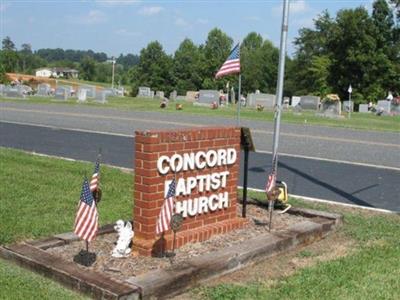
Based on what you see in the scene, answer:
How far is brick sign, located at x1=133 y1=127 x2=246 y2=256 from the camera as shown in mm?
5277

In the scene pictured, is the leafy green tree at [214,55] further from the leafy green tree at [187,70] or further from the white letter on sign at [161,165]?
the white letter on sign at [161,165]

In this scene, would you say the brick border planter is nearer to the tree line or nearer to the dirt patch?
the dirt patch

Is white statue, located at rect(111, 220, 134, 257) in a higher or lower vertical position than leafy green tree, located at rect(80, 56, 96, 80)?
lower

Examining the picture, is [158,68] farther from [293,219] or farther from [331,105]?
[293,219]

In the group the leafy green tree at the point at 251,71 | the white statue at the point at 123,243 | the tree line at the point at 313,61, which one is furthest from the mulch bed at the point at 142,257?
the leafy green tree at the point at 251,71

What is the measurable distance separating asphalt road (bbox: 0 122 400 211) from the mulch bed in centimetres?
264

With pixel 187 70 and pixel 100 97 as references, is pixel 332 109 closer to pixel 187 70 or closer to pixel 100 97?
pixel 100 97

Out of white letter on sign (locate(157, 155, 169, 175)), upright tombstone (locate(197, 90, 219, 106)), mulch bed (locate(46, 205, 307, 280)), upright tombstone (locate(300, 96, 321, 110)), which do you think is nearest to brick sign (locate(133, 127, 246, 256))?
white letter on sign (locate(157, 155, 169, 175))

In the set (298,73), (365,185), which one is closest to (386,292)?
(365,185)

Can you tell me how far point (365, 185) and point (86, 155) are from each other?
5.84 metres

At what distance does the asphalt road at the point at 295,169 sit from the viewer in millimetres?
9195

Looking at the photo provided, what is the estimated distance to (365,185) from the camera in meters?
10.1

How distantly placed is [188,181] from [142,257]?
0.91 meters

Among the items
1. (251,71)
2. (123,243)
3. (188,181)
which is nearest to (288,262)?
(188,181)
